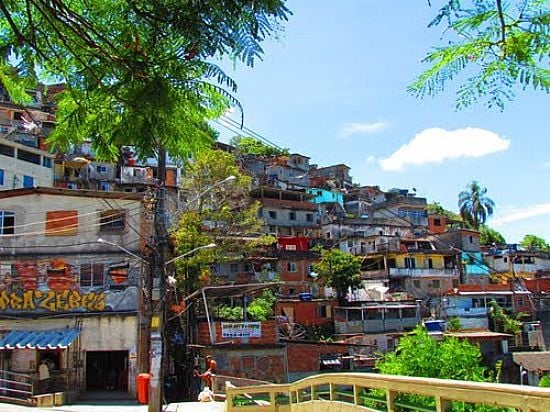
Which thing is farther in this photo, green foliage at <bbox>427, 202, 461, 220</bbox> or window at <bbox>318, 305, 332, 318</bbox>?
green foliage at <bbox>427, 202, 461, 220</bbox>

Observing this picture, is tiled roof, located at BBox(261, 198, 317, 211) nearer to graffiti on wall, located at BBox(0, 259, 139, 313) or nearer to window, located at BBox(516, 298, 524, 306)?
window, located at BBox(516, 298, 524, 306)

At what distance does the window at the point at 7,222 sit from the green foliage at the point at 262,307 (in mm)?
11975

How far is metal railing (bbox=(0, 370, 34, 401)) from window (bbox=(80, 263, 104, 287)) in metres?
4.44

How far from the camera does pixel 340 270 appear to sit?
1735 inches

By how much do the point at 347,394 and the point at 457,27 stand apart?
264 inches

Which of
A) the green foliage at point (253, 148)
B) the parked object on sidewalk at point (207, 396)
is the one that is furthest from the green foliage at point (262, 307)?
the green foliage at point (253, 148)

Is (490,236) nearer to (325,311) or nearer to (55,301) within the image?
(325,311)

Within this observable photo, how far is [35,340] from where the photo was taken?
80.5 feet

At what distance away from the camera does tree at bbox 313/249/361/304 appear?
4406 centimetres

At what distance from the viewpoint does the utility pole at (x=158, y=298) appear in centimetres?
1678

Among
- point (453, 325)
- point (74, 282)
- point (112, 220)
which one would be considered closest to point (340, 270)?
point (453, 325)

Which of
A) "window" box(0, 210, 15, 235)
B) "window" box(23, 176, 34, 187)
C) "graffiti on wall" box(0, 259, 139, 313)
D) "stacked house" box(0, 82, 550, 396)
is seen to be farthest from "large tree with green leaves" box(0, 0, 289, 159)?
"window" box(23, 176, 34, 187)

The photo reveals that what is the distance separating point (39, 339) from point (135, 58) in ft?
78.3

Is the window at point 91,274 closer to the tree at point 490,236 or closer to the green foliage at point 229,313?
the green foliage at point 229,313
